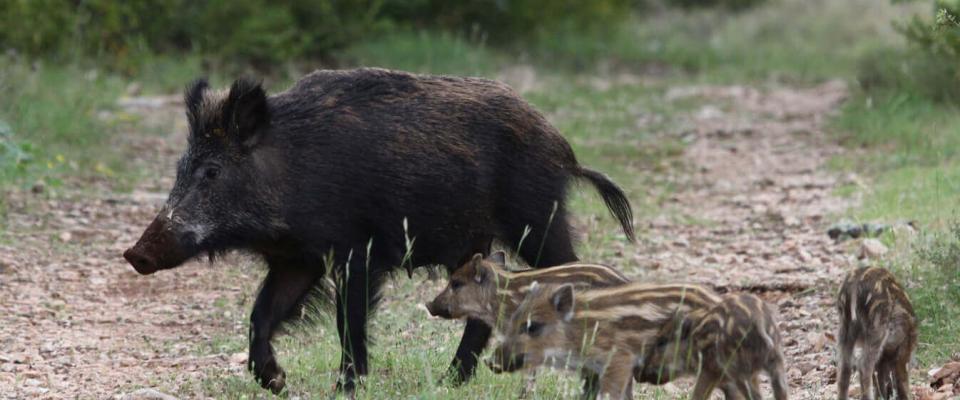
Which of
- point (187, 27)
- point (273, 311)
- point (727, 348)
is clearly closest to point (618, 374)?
point (727, 348)

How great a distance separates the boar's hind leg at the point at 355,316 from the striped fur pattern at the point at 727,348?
4.64ft

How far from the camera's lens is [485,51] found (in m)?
18.3

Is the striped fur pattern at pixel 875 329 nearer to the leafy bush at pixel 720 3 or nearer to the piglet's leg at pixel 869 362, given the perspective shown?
the piglet's leg at pixel 869 362

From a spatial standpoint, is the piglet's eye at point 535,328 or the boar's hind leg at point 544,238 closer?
the piglet's eye at point 535,328

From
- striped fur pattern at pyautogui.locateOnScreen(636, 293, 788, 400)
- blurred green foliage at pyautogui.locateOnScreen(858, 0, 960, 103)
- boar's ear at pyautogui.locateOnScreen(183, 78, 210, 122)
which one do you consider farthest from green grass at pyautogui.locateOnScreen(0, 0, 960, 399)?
boar's ear at pyautogui.locateOnScreen(183, 78, 210, 122)

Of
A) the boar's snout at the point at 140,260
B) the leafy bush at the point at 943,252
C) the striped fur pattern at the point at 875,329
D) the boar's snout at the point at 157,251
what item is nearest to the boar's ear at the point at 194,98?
the boar's snout at the point at 157,251

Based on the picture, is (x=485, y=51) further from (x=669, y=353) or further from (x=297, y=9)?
(x=669, y=353)

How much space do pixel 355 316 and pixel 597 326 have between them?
1275mm

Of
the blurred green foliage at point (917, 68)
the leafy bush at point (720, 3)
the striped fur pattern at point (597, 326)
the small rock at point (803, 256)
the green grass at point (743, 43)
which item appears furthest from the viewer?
the leafy bush at point (720, 3)

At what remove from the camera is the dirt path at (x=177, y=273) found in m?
6.56

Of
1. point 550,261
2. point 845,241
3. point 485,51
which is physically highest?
point 550,261

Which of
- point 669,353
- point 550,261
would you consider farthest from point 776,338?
point 550,261

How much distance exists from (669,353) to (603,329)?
26cm

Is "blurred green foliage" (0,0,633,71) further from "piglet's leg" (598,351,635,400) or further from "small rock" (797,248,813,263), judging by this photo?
"piglet's leg" (598,351,635,400)
